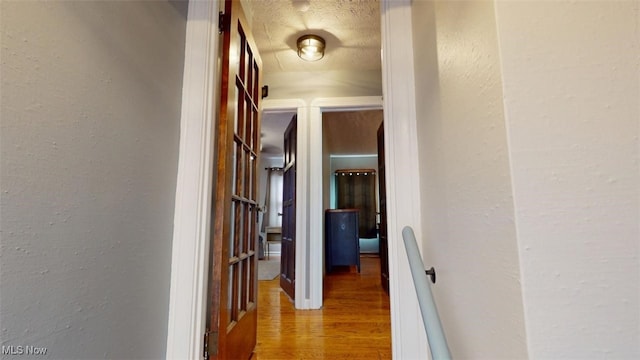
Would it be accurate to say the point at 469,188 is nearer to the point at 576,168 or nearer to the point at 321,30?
the point at 576,168

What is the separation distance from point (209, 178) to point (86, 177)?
49 cm

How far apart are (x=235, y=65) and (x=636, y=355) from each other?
1.58 meters

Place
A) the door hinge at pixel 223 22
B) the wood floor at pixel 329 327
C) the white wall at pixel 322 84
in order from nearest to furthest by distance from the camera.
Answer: the door hinge at pixel 223 22, the wood floor at pixel 329 327, the white wall at pixel 322 84

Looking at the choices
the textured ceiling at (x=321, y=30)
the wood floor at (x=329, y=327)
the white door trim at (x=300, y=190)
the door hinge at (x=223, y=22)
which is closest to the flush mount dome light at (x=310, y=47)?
the textured ceiling at (x=321, y=30)

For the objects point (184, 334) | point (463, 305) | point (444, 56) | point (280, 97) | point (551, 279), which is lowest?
point (184, 334)

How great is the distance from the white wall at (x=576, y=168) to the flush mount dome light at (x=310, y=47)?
2.11 meters

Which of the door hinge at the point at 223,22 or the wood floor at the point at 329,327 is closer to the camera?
the door hinge at the point at 223,22

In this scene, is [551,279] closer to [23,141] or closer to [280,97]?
[23,141]

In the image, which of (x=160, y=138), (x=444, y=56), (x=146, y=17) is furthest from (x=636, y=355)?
(x=146, y=17)

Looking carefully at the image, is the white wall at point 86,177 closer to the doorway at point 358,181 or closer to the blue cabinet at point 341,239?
the blue cabinet at point 341,239

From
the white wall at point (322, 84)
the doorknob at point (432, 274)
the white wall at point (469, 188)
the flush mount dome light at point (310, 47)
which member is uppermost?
the flush mount dome light at point (310, 47)

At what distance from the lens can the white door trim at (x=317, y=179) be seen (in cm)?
280

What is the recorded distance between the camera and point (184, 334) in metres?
A: 1.14

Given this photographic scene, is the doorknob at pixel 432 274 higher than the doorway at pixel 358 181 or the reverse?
the reverse
